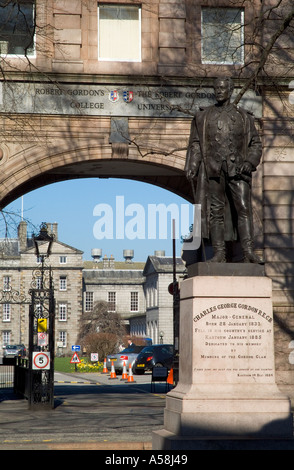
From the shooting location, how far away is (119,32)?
22.0 m

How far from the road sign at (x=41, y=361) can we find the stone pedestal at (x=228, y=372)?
9611 mm

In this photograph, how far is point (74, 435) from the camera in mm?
13938

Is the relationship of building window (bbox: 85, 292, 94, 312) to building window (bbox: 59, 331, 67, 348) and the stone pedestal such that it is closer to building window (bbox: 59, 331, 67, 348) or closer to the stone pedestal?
building window (bbox: 59, 331, 67, 348)

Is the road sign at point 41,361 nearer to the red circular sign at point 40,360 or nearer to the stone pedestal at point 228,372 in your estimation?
the red circular sign at point 40,360

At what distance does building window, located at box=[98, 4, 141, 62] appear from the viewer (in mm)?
21859

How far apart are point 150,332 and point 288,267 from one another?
108m

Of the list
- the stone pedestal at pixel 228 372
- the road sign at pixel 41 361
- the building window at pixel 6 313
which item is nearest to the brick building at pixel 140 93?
the road sign at pixel 41 361

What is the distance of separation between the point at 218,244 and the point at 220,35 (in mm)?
11555

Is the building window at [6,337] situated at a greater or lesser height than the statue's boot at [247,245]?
greater

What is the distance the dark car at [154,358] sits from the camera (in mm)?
41156

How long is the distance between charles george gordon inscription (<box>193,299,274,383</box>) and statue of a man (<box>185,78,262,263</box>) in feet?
3.45

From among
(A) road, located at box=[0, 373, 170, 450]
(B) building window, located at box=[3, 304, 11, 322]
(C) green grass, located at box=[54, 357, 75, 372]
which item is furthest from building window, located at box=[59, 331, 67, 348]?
(A) road, located at box=[0, 373, 170, 450]

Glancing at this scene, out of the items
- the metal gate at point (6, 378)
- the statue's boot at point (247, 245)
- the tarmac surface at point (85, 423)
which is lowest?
the tarmac surface at point (85, 423)

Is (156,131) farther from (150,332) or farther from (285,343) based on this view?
(150,332)
